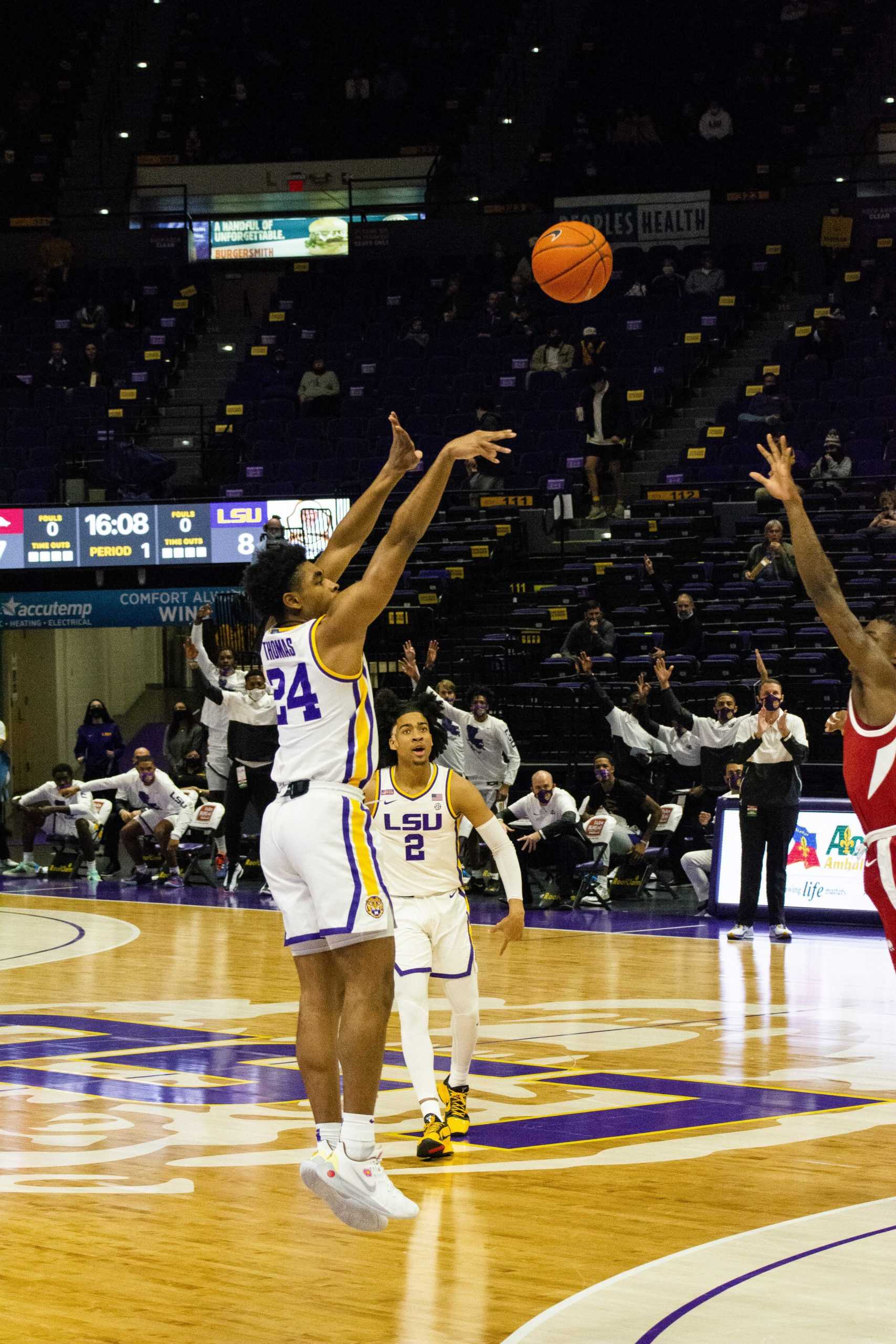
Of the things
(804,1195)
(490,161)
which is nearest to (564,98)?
(490,161)

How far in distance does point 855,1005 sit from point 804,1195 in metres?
4.76

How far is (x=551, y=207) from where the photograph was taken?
93.0 ft

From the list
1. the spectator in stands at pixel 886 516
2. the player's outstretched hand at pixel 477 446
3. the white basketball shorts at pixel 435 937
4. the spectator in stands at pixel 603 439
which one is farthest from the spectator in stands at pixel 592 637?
the player's outstretched hand at pixel 477 446

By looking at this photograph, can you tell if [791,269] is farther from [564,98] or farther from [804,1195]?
[804,1195]

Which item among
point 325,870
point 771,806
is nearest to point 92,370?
point 771,806

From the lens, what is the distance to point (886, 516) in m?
19.1

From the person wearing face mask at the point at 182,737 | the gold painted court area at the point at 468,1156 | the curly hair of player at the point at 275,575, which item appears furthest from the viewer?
the person wearing face mask at the point at 182,737

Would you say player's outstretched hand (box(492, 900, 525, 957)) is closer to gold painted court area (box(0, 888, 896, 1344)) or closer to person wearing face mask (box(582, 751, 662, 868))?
gold painted court area (box(0, 888, 896, 1344))

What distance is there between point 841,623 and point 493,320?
21.3 meters

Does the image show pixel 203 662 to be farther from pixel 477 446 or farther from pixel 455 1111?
pixel 477 446

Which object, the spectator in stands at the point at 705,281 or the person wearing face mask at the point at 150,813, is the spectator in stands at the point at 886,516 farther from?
the person wearing face mask at the point at 150,813

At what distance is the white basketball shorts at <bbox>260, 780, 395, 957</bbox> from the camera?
4.95m

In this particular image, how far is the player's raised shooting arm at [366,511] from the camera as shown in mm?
5355

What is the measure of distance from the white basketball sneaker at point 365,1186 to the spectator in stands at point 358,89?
2871 centimetres
